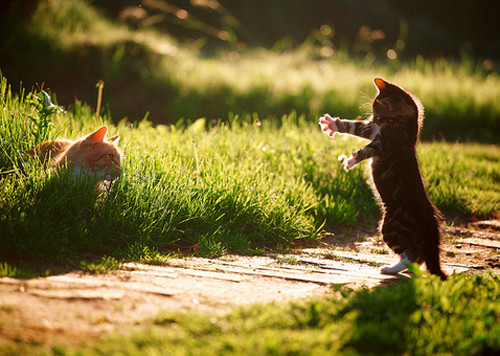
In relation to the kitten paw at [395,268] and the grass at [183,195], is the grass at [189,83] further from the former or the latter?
the kitten paw at [395,268]

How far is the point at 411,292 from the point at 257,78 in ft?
23.1

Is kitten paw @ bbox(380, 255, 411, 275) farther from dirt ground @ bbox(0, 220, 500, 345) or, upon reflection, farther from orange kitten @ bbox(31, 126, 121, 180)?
orange kitten @ bbox(31, 126, 121, 180)

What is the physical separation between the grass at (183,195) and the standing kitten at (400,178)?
904 millimetres

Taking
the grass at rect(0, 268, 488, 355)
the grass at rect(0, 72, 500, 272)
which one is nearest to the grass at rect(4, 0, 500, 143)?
the grass at rect(0, 72, 500, 272)

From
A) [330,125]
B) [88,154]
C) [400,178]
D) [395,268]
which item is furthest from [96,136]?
[395,268]

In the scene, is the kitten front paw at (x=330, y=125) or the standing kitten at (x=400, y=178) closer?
the standing kitten at (x=400, y=178)

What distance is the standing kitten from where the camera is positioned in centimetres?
291

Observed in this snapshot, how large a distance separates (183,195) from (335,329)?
1817 millimetres

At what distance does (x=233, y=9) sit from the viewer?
15898 mm

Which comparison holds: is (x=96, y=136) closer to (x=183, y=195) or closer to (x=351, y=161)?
(x=183, y=195)

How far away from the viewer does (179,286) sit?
240cm

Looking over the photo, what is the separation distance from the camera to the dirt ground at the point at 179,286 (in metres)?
1.86

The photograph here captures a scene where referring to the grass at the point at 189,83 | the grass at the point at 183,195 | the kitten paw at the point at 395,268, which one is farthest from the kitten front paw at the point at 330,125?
the grass at the point at 189,83

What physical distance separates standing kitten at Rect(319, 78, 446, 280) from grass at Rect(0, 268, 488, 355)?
613mm
